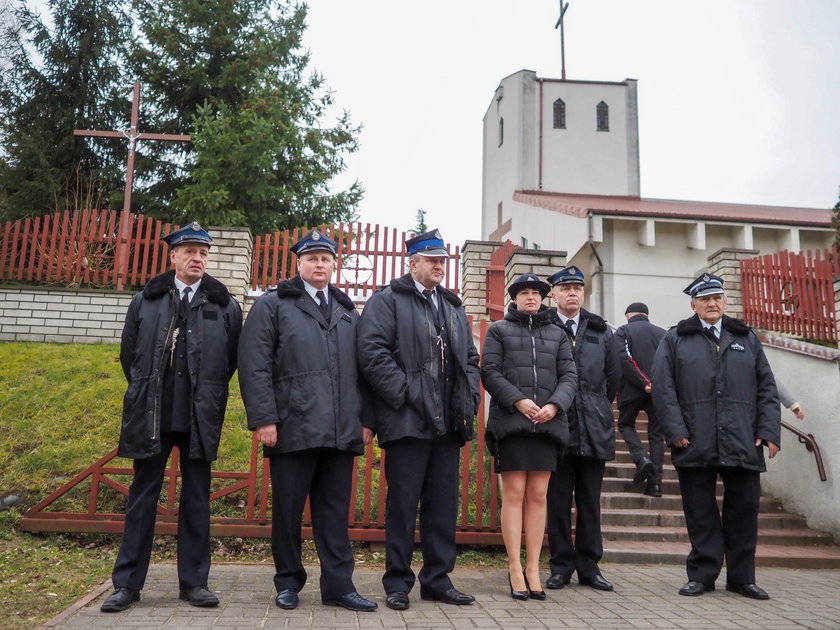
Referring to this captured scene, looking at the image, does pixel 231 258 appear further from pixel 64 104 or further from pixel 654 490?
pixel 64 104

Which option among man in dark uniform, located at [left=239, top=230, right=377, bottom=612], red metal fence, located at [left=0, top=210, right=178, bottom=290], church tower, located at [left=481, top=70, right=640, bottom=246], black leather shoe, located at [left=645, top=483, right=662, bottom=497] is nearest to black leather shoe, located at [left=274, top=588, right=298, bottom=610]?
man in dark uniform, located at [left=239, top=230, right=377, bottom=612]

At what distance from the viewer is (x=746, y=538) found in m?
4.82

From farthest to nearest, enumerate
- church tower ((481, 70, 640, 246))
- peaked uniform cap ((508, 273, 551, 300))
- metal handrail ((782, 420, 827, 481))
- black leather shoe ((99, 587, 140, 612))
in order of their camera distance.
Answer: church tower ((481, 70, 640, 246)) < metal handrail ((782, 420, 827, 481)) < peaked uniform cap ((508, 273, 551, 300)) < black leather shoe ((99, 587, 140, 612))

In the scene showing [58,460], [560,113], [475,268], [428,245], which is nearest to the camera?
[428,245]

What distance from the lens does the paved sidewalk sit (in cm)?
367

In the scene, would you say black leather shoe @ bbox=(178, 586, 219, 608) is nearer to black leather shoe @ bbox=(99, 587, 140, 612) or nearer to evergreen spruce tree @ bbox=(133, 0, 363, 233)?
black leather shoe @ bbox=(99, 587, 140, 612)

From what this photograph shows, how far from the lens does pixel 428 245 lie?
4566mm

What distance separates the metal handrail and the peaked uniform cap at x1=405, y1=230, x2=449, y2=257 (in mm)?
4292

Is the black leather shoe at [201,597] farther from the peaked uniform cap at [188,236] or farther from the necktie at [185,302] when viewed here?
the peaked uniform cap at [188,236]

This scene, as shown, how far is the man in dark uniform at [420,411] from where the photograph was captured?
421 cm

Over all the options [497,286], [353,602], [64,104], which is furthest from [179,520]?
[64,104]

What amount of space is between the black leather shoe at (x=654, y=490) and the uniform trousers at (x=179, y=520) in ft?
15.5

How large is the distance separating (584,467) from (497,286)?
17.3 feet

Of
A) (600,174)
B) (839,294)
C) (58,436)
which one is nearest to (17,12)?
(58,436)
